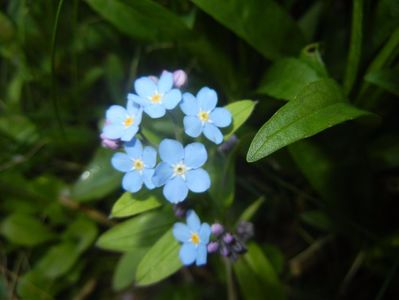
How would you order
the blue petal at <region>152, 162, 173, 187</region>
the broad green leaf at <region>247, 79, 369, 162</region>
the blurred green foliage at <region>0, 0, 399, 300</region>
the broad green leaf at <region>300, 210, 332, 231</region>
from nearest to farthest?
the broad green leaf at <region>247, 79, 369, 162</region> → the blue petal at <region>152, 162, 173, 187</region> → the blurred green foliage at <region>0, 0, 399, 300</region> → the broad green leaf at <region>300, 210, 332, 231</region>

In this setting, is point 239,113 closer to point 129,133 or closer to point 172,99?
point 172,99

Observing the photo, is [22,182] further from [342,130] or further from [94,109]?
[342,130]

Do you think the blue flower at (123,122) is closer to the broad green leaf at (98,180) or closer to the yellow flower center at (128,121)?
→ the yellow flower center at (128,121)

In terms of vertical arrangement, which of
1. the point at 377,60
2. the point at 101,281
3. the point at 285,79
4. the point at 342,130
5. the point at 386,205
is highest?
the point at 377,60

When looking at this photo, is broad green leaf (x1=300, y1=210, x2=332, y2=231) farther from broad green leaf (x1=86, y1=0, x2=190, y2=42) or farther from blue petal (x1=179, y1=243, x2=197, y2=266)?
broad green leaf (x1=86, y1=0, x2=190, y2=42)

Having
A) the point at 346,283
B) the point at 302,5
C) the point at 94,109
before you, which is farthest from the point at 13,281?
the point at 302,5

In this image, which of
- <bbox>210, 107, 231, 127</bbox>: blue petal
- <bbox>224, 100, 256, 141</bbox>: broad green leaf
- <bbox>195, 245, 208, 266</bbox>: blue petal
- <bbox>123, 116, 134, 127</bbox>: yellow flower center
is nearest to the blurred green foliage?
<bbox>224, 100, 256, 141</bbox>: broad green leaf

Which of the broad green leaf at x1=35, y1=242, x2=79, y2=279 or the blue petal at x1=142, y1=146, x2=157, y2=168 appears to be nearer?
the blue petal at x1=142, y1=146, x2=157, y2=168
